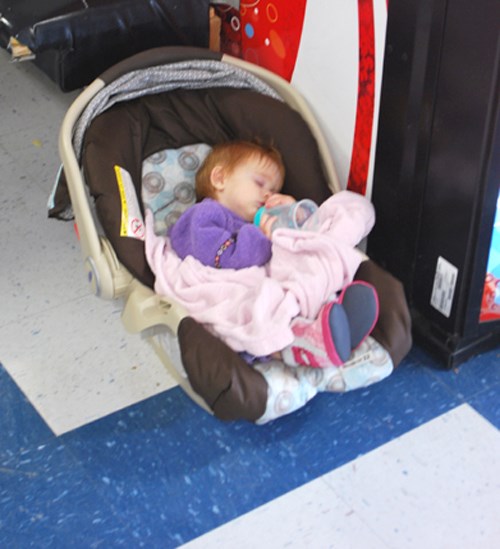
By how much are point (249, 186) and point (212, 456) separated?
1.97 ft

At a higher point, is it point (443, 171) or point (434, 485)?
point (443, 171)

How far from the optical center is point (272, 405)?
5.27 feet

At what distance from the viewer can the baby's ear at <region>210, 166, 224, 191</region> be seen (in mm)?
1892

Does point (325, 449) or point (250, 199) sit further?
point (250, 199)

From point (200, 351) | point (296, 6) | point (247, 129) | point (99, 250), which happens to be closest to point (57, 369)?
point (99, 250)

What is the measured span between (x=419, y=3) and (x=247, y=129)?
56 centimetres

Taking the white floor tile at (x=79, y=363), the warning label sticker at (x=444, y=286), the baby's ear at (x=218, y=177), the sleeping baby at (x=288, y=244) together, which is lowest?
the white floor tile at (x=79, y=363)

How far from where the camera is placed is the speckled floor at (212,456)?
155cm

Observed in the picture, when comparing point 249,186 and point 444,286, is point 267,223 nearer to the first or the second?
point 249,186

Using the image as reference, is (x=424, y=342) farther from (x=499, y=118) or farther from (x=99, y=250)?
(x=99, y=250)

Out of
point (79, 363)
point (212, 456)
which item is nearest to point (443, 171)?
point (212, 456)

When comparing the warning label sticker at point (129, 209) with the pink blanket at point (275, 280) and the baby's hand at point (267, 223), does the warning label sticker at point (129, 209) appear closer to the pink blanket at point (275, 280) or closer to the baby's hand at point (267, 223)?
the pink blanket at point (275, 280)

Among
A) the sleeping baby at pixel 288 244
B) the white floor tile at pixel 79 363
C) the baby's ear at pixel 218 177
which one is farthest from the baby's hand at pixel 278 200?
the white floor tile at pixel 79 363

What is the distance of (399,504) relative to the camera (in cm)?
159
